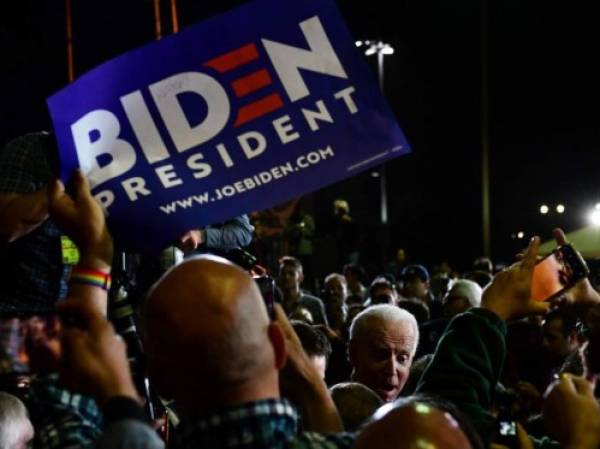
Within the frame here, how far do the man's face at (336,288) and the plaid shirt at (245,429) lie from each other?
26.7 ft

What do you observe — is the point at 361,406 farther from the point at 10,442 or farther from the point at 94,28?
the point at 94,28

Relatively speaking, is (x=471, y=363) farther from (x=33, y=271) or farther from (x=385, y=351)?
(x=385, y=351)

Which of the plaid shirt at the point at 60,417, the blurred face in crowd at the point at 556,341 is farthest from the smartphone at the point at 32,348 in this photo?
the blurred face in crowd at the point at 556,341

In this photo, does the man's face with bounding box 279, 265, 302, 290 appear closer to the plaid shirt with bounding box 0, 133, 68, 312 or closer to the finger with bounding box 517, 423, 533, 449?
the plaid shirt with bounding box 0, 133, 68, 312

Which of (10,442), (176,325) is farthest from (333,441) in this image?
(10,442)

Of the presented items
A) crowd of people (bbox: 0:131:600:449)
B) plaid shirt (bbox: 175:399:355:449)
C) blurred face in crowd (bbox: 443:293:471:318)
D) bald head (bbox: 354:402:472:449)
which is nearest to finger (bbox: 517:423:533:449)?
crowd of people (bbox: 0:131:600:449)

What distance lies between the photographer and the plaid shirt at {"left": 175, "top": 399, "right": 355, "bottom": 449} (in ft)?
5.22

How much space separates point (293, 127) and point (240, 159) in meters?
0.20

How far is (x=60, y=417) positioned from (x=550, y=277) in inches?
61.0

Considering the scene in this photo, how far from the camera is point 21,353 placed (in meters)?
1.67

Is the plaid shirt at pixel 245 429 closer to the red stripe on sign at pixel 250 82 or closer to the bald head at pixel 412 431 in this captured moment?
the bald head at pixel 412 431

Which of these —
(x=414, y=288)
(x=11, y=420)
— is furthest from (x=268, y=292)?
(x=414, y=288)

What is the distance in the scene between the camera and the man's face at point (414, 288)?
1037cm

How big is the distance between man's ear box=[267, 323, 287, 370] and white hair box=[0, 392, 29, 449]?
1.79 meters
